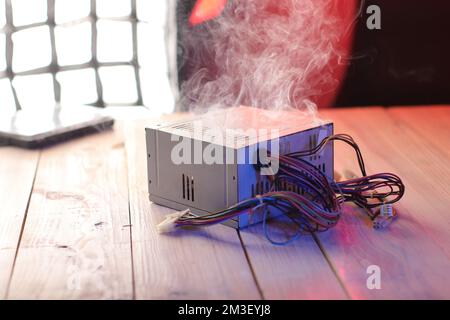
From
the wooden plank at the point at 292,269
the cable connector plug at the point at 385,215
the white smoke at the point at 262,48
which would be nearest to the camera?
the wooden plank at the point at 292,269

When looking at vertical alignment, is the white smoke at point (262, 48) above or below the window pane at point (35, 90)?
above

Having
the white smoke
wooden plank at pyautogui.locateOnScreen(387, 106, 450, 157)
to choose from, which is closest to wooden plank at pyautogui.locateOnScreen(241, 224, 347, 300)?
wooden plank at pyautogui.locateOnScreen(387, 106, 450, 157)

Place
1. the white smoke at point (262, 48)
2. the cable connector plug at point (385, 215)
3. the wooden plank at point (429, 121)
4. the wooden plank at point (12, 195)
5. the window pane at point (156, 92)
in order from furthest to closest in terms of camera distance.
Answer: the window pane at point (156, 92)
the white smoke at point (262, 48)
the wooden plank at point (429, 121)
the cable connector plug at point (385, 215)
the wooden plank at point (12, 195)

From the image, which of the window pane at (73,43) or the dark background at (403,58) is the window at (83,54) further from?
the dark background at (403,58)

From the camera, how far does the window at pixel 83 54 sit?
2.40 metres

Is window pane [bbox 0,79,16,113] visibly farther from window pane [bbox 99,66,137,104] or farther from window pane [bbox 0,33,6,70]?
window pane [bbox 99,66,137,104]

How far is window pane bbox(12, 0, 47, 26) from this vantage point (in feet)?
7.74

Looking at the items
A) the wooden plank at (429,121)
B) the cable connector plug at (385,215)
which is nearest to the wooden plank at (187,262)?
the cable connector plug at (385,215)

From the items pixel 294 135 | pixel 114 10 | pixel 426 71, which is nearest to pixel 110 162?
pixel 294 135

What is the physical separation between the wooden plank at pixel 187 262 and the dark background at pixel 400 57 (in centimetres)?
123

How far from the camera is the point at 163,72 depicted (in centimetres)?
253

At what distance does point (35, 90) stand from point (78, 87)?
145mm

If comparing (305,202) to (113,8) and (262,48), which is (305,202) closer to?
(262,48)

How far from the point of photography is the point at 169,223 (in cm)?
133
